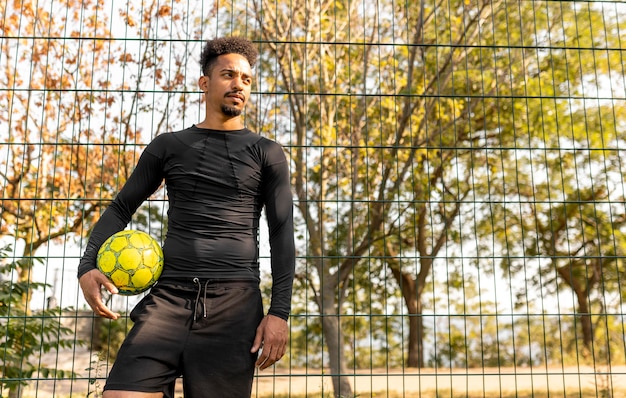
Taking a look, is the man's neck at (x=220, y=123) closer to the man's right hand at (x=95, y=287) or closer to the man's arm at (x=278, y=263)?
the man's arm at (x=278, y=263)

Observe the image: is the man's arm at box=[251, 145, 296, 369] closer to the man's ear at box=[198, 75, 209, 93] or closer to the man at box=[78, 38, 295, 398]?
the man at box=[78, 38, 295, 398]

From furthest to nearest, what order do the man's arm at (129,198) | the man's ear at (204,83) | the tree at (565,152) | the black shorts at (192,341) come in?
the tree at (565,152) → the man's ear at (204,83) → the man's arm at (129,198) → the black shorts at (192,341)

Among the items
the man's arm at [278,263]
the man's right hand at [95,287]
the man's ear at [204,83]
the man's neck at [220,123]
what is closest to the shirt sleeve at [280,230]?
the man's arm at [278,263]

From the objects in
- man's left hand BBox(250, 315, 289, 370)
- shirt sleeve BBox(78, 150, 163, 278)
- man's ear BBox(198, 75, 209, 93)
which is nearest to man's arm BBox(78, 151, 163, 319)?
shirt sleeve BBox(78, 150, 163, 278)

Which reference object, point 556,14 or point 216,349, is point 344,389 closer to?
point 216,349

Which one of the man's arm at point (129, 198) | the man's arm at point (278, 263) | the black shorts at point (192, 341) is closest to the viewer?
the black shorts at point (192, 341)

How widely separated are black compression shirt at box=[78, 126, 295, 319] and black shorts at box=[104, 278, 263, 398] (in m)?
0.07

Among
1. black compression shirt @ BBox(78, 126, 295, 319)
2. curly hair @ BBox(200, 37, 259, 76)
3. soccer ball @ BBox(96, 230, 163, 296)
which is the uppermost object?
curly hair @ BBox(200, 37, 259, 76)

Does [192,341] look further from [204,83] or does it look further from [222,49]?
[222,49]

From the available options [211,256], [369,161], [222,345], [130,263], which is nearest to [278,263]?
[211,256]

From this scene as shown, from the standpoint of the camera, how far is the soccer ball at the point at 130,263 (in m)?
2.02

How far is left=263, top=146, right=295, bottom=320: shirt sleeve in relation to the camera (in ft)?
6.89

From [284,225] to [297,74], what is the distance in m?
5.89

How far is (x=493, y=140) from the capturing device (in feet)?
39.3
